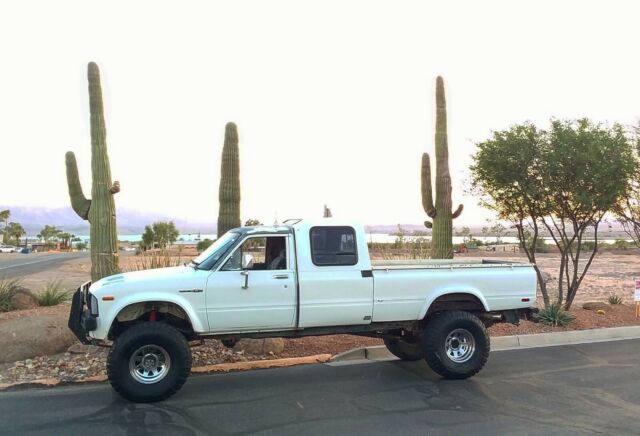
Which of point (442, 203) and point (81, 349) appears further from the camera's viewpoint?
point (442, 203)

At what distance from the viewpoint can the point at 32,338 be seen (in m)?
8.39

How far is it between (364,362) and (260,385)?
6.58ft

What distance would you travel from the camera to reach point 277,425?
5586mm

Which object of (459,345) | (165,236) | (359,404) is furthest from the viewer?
(165,236)

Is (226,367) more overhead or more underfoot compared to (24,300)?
more underfoot

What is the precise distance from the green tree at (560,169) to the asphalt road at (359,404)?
14.5 feet

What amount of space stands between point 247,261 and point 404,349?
294 centimetres

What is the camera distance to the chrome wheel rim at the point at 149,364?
6395 mm

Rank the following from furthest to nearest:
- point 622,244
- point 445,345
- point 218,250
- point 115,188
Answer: point 622,244
point 115,188
point 445,345
point 218,250

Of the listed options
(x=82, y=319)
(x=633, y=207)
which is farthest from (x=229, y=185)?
(x=633, y=207)

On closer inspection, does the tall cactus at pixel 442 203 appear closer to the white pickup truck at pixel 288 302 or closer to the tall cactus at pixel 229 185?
the white pickup truck at pixel 288 302

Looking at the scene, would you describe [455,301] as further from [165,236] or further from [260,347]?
[165,236]

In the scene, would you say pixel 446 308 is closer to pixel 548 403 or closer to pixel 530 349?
pixel 548 403

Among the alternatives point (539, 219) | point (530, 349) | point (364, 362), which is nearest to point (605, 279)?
point (539, 219)
